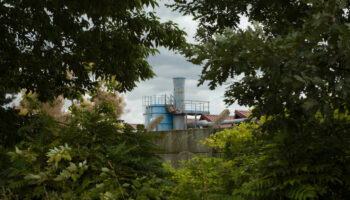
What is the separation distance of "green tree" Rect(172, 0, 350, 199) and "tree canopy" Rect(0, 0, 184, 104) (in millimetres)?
4536

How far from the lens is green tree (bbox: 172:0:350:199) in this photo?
7.20ft

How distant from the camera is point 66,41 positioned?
25.1 feet

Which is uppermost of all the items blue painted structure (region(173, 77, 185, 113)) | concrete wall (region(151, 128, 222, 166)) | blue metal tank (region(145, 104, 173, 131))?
blue painted structure (region(173, 77, 185, 113))

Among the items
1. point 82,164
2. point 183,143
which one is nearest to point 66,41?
point 183,143

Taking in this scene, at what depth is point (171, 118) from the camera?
32.0 m

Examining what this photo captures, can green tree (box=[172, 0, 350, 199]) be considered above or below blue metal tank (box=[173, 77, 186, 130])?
below

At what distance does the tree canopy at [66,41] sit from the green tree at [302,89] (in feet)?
14.9

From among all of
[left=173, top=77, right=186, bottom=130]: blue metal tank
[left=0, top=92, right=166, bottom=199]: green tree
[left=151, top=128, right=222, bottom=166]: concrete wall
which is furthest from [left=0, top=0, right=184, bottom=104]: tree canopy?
[left=173, top=77, right=186, bottom=130]: blue metal tank

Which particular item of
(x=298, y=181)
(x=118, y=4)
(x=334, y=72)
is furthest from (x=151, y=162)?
(x=118, y=4)

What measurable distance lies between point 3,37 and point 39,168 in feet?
19.5

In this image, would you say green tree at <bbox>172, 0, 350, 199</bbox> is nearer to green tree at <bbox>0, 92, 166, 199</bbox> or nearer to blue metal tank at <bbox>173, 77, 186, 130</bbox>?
green tree at <bbox>0, 92, 166, 199</bbox>

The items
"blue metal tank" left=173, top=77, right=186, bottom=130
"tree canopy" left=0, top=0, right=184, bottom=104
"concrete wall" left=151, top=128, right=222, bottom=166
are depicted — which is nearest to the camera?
"tree canopy" left=0, top=0, right=184, bottom=104

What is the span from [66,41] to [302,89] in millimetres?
6443

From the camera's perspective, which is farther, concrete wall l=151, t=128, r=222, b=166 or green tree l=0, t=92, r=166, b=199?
concrete wall l=151, t=128, r=222, b=166
